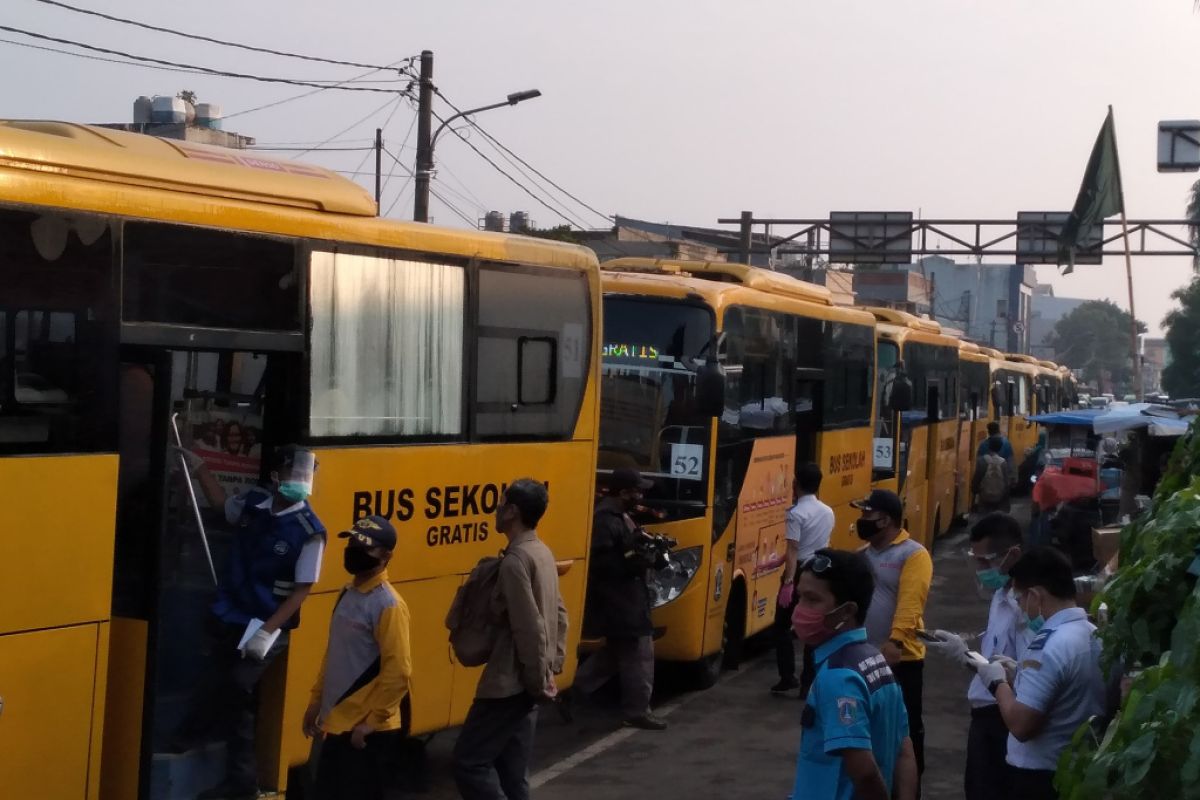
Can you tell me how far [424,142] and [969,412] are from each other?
11.1 m

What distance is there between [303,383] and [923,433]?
16.0 meters

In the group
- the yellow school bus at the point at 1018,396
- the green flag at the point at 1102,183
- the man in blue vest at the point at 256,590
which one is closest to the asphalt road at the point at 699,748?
the man in blue vest at the point at 256,590

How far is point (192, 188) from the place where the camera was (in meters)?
7.04

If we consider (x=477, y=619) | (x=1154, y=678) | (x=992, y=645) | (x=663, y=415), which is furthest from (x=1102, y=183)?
(x=1154, y=678)

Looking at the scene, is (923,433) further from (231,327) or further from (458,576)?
(231,327)

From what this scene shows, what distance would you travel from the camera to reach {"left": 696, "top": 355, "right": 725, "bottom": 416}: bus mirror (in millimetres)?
11094

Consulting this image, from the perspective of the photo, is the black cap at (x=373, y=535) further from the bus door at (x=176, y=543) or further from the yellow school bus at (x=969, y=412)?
the yellow school bus at (x=969, y=412)

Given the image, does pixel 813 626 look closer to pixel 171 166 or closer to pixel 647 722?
pixel 171 166

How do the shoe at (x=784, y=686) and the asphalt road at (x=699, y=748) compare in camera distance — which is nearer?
the asphalt road at (x=699, y=748)

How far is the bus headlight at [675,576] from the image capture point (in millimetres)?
11688

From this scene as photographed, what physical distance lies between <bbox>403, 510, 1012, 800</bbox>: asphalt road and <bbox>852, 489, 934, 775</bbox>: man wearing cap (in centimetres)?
170

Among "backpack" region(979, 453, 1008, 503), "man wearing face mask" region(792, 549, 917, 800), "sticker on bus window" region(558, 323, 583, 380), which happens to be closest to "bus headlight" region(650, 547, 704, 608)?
"sticker on bus window" region(558, 323, 583, 380)

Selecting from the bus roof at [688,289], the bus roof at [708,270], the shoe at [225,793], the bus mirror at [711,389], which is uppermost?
the bus roof at [708,270]

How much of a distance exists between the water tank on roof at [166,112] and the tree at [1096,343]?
356 ft
